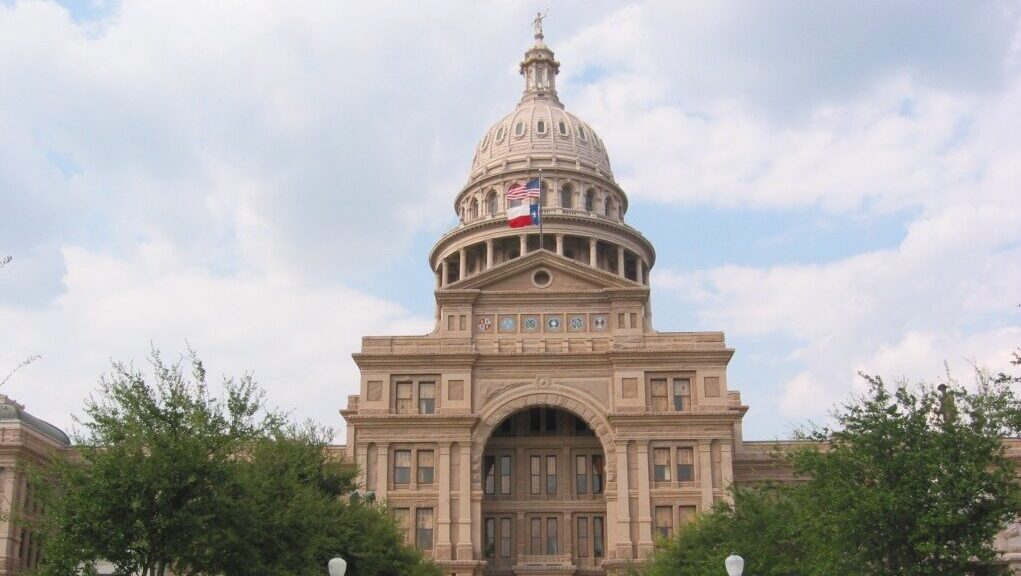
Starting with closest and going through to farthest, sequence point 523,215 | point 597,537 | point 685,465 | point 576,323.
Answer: point 685,465, point 597,537, point 576,323, point 523,215

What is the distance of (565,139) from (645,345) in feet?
124

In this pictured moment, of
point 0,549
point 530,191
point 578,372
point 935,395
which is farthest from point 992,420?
point 0,549

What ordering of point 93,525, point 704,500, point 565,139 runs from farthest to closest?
point 565,139, point 704,500, point 93,525

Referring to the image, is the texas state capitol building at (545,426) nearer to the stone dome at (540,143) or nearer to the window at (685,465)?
the window at (685,465)

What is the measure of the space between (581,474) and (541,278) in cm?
1177

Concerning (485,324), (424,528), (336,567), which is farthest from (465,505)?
(336,567)

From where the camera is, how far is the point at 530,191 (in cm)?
8294

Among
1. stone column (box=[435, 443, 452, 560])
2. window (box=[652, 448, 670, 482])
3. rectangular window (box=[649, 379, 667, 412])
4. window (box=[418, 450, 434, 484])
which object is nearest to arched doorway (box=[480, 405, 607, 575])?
stone column (box=[435, 443, 452, 560])

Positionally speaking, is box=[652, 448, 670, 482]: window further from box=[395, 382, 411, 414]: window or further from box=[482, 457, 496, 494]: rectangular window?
box=[395, 382, 411, 414]: window

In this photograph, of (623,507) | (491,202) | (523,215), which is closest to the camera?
(623,507)

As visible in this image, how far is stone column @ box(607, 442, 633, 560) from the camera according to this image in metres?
63.1

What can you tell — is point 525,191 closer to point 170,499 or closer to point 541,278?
point 541,278

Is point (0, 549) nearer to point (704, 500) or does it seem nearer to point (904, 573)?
point (704, 500)

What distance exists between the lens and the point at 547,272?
70.1 metres
